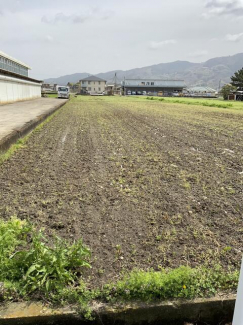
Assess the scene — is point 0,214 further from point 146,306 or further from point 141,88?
point 141,88

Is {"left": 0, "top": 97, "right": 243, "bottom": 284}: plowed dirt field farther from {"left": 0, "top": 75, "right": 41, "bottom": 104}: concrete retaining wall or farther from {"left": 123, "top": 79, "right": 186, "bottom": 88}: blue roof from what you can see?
{"left": 123, "top": 79, "right": 186, "bottom": 88}: blue roof

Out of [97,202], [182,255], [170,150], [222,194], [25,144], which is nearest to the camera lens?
[182,255]

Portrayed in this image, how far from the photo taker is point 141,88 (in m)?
107

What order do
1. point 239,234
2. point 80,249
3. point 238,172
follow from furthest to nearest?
point 238,172 < point 239,234 < point 80,249

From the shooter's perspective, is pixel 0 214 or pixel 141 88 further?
pixel 141 88

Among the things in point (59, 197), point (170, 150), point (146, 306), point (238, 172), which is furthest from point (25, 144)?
point (146, 306)

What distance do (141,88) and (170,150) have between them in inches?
4097

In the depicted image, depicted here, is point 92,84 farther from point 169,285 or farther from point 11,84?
point 169,285

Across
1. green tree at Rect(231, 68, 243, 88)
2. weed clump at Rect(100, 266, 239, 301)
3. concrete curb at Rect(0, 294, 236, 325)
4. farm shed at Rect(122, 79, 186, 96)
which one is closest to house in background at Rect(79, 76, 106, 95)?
farm shed at Rect(122, 79, 186, 96)

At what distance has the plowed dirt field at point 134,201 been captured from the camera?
2.57m

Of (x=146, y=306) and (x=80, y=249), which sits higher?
(x=80, y=249)

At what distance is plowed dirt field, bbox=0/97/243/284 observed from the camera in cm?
257

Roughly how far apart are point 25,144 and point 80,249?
5.82 meters

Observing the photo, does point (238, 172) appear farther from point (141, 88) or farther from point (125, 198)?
point (141, 88)
